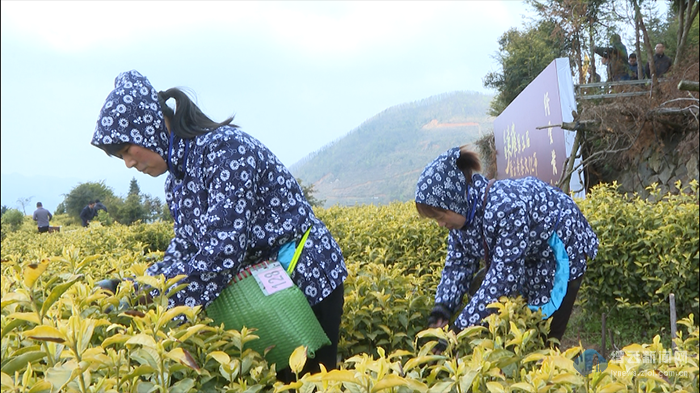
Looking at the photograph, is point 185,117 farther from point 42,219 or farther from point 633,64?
point 42,219

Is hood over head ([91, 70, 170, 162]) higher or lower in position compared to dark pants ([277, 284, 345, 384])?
higher

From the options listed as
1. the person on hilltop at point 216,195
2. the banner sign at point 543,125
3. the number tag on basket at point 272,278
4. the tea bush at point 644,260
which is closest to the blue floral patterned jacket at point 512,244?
the person on hilltop at point 216,195

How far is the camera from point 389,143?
30766 millimetres

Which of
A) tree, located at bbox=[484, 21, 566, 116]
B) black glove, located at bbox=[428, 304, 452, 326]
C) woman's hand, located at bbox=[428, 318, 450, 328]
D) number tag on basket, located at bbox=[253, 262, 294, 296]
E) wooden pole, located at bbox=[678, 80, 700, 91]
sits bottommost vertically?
woman's hand, located at bbox=[428, 318, 450, 328]

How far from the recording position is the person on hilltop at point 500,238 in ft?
6.47

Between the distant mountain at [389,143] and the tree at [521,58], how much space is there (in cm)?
866

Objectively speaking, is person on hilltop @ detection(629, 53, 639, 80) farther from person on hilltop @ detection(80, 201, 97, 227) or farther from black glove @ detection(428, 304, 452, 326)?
person on hilltop @ detection(80, 201, 97, 227)

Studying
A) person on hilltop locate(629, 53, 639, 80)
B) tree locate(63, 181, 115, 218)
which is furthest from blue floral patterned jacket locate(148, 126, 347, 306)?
tree locate(63, 181, 115, 218)

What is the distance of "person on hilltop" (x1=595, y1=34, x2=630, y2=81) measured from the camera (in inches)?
375

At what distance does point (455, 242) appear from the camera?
2.29m

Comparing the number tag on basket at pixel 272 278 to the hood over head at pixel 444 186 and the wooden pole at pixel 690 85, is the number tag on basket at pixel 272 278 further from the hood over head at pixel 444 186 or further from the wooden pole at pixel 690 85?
the wooden pole at pixel 690 85

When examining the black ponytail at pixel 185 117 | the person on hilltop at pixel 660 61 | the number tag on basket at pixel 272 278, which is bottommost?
the number tag on basket at pixel 272 278

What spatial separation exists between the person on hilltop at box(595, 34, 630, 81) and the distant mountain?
1339 cm

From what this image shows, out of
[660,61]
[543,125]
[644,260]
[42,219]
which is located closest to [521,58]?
[660,61]
